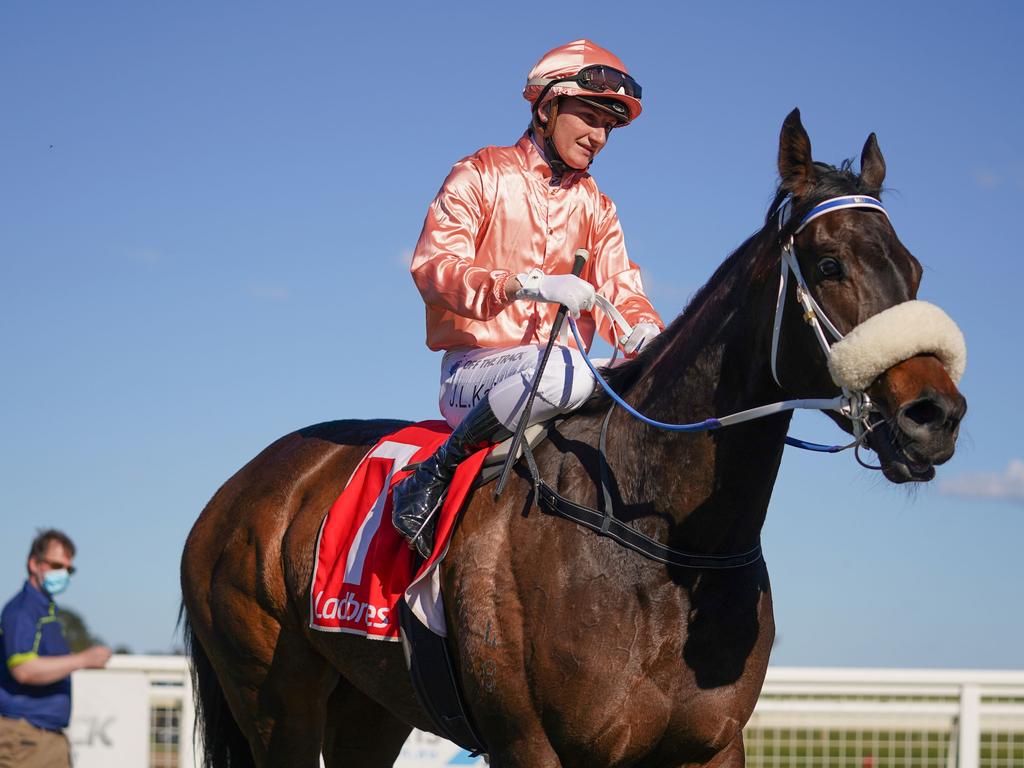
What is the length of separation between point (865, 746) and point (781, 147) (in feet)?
16.9

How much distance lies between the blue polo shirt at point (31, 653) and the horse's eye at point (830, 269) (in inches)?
187

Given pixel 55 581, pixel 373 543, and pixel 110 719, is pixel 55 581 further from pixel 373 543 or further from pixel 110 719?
pixel 373 543

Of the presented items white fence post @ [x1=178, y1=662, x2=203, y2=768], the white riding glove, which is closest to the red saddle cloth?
the white riding glove

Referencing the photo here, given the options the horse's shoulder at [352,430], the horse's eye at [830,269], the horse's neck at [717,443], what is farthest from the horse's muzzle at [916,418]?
the horse's shoulder at [352,430]

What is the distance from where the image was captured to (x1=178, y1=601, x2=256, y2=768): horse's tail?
15.8ft

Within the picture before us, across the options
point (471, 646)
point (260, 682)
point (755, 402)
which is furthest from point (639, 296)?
point (260, 682)

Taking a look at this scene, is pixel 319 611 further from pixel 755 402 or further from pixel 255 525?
pixel 755 402

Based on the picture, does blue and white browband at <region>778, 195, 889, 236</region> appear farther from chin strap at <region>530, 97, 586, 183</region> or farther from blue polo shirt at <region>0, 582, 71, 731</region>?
blue polo shirt at <region>0, 582, 71, 731</region>

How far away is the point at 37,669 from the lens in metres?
6.12

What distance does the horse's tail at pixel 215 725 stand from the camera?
481 centimetres

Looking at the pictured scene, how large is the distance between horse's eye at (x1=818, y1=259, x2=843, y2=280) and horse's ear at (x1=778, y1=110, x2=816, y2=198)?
0.87 ft

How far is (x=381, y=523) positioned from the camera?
3.85m

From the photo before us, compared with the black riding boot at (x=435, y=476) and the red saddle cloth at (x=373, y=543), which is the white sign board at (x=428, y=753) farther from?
the black riding boot at (x=435, y=476)

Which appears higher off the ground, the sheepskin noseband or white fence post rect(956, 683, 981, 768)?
the sheepskin noseband
